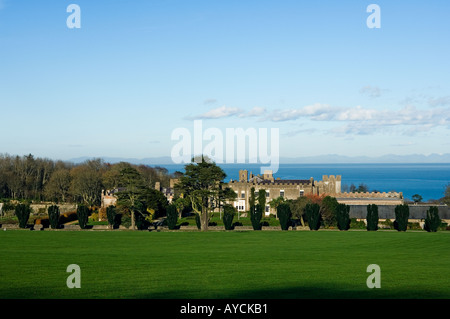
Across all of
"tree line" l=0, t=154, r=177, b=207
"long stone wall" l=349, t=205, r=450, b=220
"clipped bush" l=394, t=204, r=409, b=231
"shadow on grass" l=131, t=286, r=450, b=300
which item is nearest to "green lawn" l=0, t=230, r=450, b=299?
"shadow on grass" l=131, t=286, r=450, b=300

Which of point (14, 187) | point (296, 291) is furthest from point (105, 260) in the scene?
point (14, 187)

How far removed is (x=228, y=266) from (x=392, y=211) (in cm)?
4637

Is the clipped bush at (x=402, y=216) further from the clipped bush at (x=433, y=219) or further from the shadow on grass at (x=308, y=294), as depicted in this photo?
the shadow on grass at (x=308, y=294)

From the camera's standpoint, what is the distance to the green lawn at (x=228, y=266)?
59.5ft

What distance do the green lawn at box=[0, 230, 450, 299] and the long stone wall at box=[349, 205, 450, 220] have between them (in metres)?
18.8

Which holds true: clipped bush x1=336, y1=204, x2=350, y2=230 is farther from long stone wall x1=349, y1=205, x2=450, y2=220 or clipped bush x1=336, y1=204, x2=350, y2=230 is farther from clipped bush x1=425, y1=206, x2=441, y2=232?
long stone wall x1=349, y1=205, x2=450, y2=220

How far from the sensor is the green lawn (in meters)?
18.1

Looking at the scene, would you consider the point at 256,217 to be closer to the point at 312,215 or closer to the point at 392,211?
the point at 312,215

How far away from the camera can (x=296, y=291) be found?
18.2m

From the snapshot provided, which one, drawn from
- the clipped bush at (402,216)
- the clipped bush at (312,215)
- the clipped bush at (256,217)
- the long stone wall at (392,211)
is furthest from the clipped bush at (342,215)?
the long stone wall at (392,211)

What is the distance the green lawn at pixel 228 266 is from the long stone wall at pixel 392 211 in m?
18.8

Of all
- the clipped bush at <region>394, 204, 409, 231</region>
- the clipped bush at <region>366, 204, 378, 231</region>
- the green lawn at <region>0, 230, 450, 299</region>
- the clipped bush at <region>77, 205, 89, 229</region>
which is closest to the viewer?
the green lawn at <region>0, 230, 450, 299</region>

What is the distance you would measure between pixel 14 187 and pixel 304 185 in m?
56.9
